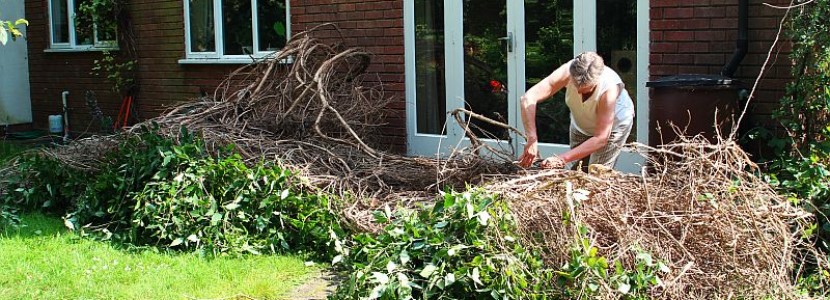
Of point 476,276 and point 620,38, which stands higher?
point 620,38

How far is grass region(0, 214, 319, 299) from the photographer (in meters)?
5.69

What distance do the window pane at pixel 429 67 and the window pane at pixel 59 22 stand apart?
799 centimetres

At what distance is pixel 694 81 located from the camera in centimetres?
659

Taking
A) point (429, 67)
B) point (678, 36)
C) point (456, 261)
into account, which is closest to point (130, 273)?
point (456, 261)

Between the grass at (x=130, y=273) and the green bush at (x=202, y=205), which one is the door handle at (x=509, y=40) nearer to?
the green bush at (x=202, y=205)

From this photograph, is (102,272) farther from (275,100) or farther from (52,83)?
(52,83)

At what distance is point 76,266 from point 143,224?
678mm

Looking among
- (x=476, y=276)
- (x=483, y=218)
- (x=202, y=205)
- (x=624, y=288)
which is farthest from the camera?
(x=202, y=205)

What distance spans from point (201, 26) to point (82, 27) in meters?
3.03

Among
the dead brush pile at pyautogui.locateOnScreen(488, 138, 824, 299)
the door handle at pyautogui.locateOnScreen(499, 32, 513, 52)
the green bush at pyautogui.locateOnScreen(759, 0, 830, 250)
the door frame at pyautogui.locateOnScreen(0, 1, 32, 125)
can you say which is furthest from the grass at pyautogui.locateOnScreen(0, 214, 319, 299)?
the door frame at pyautogui.locateOnScreen(0, 1, 32, 125)

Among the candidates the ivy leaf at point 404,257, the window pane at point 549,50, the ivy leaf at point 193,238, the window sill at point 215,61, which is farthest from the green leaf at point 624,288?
the window sill at point 215,61

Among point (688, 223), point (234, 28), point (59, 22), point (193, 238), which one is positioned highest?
point (59, 22)

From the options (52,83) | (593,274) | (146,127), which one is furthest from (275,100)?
(52,83)

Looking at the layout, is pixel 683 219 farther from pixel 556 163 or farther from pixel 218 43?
pixel 218 43
